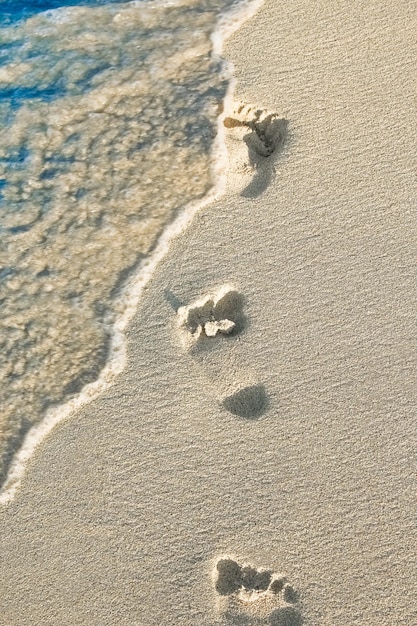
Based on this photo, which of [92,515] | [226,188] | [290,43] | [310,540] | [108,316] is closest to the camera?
[310,540]

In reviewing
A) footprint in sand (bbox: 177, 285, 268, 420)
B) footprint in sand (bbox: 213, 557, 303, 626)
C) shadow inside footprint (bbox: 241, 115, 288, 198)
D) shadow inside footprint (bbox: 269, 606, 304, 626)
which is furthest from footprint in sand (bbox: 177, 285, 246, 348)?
shadow inside footprint (bbox: 269, 606, 304, 626)

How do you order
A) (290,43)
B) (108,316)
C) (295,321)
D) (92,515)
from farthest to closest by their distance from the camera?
(290,43), (108,316), (295,321), (92,515)

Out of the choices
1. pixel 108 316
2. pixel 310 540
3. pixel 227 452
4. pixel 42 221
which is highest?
pixel 42 221

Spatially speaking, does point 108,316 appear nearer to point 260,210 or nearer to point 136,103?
point 260,210

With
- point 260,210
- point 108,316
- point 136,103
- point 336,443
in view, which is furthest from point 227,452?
point 136,103

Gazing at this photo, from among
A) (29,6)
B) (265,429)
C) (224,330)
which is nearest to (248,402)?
(265,429)

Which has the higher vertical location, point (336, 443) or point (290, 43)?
point (290, 43)

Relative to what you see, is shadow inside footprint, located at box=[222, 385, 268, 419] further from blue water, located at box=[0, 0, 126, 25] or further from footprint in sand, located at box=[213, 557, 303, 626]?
blue water, located at box=[0, 0, 126, 25]
